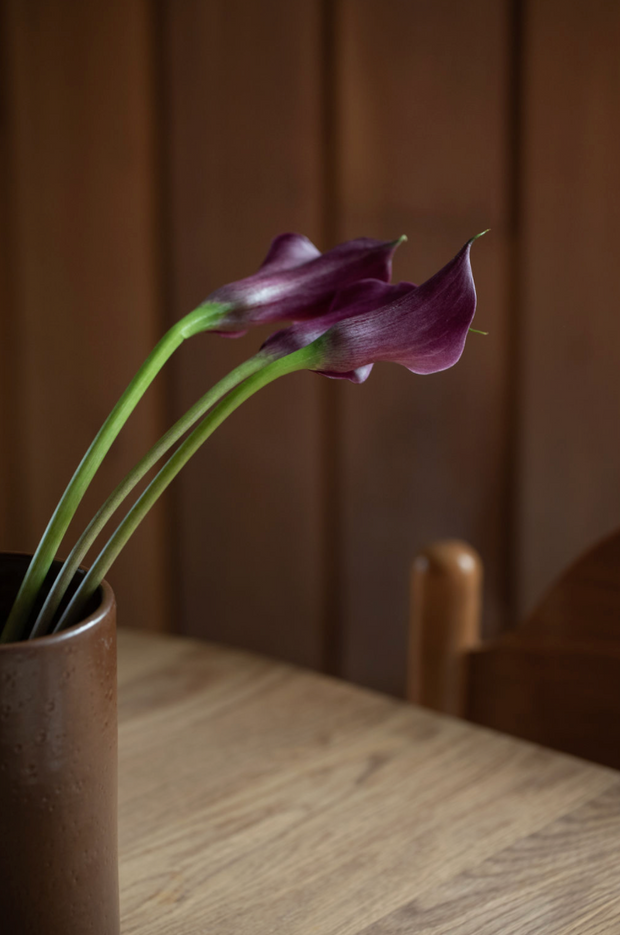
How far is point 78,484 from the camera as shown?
0.32 m

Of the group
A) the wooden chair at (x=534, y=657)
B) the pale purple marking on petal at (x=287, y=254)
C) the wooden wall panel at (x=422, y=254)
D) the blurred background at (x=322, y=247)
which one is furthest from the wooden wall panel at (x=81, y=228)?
the pale purple marking on petal at (x=287, y=254)

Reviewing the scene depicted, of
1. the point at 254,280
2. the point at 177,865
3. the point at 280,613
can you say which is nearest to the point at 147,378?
the point at 254,280

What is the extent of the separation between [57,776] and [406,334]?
173mm

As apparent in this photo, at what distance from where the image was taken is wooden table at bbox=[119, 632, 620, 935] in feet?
1.37

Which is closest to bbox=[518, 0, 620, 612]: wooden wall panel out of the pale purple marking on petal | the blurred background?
the blurred background

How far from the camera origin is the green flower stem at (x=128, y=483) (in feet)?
1.01

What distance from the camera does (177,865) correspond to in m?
0.46

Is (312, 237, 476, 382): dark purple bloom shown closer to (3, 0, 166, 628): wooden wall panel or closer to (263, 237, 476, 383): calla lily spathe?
(263, 237, 476, 383): calla lily spathe

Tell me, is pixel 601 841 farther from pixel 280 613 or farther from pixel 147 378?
pixel 280 613

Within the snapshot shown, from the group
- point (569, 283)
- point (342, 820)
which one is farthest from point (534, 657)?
point (569, 283)

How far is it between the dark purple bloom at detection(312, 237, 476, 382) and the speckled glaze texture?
4.4 inches

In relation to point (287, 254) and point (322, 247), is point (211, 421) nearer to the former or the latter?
point (287, 254)

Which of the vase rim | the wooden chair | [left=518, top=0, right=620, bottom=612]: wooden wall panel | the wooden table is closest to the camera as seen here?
the vase rim

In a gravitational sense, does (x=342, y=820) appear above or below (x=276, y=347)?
below
